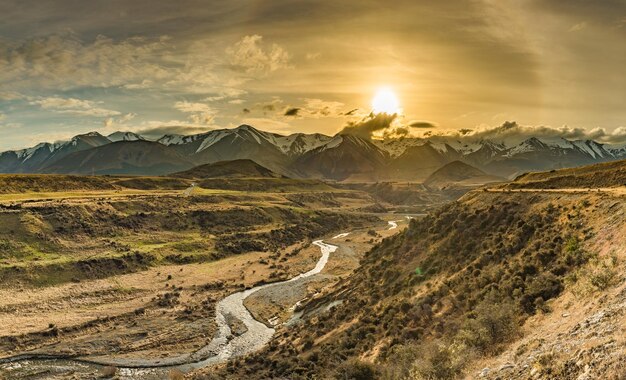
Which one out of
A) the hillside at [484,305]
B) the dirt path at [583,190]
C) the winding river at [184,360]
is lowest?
the winding river at [184,360]

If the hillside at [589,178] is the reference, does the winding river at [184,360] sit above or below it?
below

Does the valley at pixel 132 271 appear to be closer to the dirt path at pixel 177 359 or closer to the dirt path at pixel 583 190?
the dirt path at pixel 177 359

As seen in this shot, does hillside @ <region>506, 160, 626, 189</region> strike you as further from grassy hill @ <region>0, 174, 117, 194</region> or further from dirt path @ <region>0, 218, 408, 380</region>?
grassy hill @ <region>0, 174, 117, 194</region>

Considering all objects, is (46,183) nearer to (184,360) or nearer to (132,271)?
(132,271)

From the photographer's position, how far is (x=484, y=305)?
34.1 metres

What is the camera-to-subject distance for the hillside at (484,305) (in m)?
22.6

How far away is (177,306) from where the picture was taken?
74312mm

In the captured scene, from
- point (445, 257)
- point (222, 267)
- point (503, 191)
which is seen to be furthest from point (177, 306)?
point (503, 191)

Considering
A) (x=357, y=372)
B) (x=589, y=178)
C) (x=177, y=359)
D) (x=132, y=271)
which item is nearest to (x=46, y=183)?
(x=132, y=271)

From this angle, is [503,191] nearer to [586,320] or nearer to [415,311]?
[415,311]

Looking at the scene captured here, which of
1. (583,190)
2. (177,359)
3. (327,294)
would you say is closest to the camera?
(583,190)

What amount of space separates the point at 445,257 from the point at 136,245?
267 ft

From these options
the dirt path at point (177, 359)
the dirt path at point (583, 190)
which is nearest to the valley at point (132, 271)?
A: the dirt path at point (177, 359)

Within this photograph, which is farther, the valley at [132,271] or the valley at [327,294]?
the valley at [132,271]
